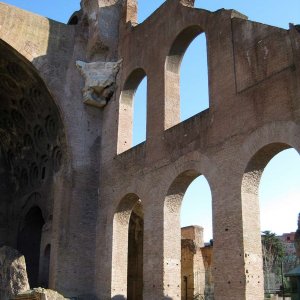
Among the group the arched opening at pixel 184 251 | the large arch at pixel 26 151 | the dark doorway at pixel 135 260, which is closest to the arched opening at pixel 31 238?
the large arch at pixel 26 151

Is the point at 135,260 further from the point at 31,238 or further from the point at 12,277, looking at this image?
the point at 12,277

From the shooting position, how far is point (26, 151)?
55.2ft

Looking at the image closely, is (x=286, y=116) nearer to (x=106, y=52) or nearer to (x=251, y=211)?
(x=251, y=211)

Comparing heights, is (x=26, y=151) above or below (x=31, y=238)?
above

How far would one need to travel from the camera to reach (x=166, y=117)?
1129 cm

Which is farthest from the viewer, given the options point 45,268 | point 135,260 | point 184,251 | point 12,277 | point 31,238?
point 31,238

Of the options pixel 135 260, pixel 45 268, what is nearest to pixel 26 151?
pixel 45 268

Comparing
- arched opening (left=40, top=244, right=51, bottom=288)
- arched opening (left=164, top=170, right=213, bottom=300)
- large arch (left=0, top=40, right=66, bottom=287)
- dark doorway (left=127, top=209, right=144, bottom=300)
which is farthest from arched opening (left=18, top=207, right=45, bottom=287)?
arched opening (left=164, top=170, right=213, bottom=300)

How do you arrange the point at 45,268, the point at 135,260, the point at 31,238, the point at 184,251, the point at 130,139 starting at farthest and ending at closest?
the point at 31,238, the point at 184,251, the point at 135,260, the point at 45,268, the point at 130,139

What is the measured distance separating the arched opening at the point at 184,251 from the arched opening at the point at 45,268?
454cm

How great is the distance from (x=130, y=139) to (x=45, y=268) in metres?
4.33

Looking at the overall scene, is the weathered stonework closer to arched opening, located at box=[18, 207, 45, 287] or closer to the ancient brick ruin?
the ancient brick ruin

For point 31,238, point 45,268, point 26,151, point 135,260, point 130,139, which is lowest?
point 45,268

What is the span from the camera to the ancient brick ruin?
28.1 ft
